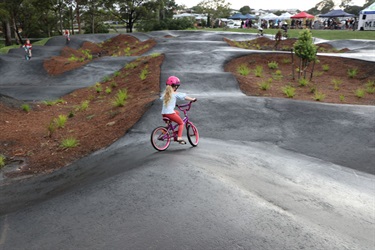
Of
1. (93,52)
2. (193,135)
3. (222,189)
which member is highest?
(93,52)

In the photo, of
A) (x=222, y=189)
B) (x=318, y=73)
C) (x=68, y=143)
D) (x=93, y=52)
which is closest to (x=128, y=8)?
(x=93, y=52)

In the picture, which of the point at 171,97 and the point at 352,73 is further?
the point at 352,73

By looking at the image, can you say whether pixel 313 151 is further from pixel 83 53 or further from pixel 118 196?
pixel 83 53

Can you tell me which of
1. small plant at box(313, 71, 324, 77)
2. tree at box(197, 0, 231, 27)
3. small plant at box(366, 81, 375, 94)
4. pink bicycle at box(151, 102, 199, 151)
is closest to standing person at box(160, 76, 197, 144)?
pink bicycle at box(151, 102, 199, 151)

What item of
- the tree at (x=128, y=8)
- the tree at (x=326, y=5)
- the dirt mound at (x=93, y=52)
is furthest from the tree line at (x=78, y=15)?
the tree at (x=326, y=5)

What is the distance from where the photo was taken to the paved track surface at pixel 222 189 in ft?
13.5

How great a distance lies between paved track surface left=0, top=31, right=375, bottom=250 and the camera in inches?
163

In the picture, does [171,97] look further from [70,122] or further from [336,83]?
[336,83]

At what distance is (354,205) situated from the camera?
19.6 feet

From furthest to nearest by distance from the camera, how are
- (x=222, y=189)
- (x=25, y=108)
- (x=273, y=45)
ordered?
(x=273, y=45) → (x=25, y=108) → (x=222, y=189)

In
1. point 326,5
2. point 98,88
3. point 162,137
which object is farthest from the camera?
point 326,5

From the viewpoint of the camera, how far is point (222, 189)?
16.9ft

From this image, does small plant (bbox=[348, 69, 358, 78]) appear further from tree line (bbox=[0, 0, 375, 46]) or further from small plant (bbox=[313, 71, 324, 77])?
tree line (bbox=[0, 0, 375, 46])

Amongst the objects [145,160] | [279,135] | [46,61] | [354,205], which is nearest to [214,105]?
[279,135]
